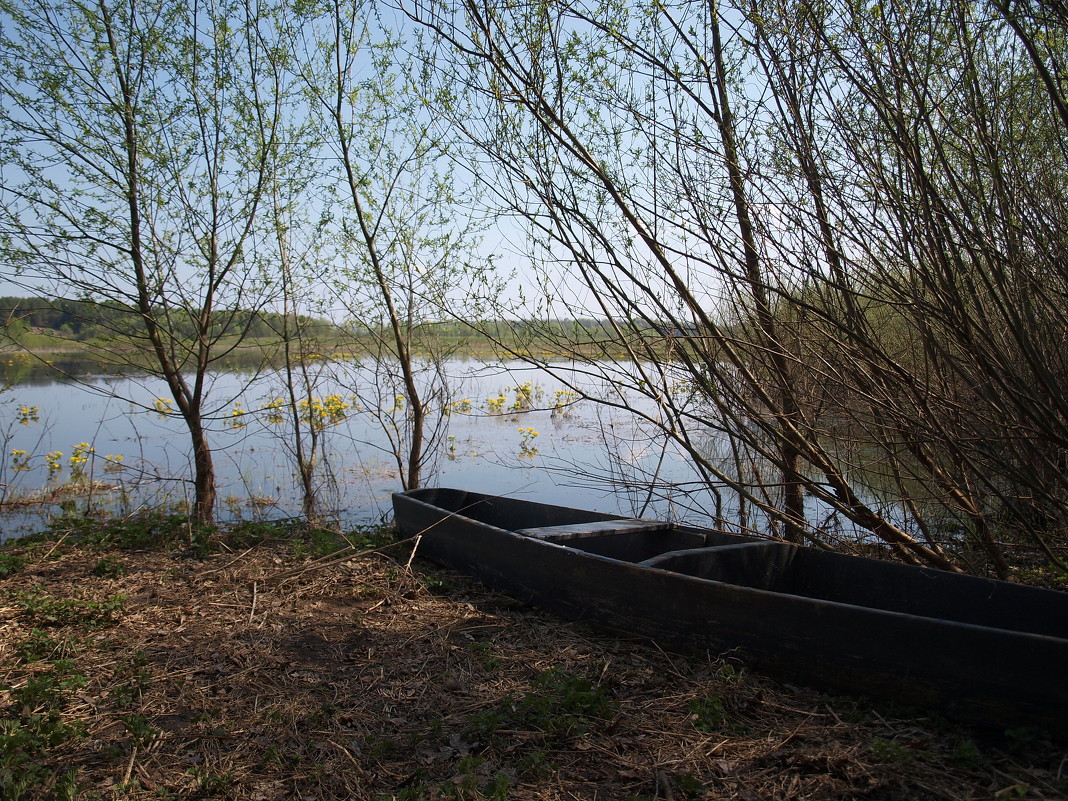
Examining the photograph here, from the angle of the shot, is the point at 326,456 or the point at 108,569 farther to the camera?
the point at 326,456

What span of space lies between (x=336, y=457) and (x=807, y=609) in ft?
30.3

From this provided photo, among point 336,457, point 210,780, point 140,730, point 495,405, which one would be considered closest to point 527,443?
point 495,405

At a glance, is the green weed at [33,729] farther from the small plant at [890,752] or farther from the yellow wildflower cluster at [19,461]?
the yellow wildflower cluster at [19,461]

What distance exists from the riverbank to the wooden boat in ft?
0.35

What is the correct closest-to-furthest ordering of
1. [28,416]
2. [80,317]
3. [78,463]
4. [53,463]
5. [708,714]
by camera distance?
[708,714] < [80,317] < [78,463] < [53,463] < [28,416]

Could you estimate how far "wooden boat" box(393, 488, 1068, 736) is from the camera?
8.62 feet

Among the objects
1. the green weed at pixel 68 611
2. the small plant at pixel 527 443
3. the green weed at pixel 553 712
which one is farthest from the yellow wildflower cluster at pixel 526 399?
the green weed at pixel 553 712

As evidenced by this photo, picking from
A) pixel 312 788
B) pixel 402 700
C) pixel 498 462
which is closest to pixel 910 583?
pixel 402 700

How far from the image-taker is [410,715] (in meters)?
3.02

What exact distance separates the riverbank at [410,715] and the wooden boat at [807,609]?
108mm

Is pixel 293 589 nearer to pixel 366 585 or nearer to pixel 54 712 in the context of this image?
pixel 366 585

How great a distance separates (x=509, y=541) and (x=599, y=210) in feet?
6.94

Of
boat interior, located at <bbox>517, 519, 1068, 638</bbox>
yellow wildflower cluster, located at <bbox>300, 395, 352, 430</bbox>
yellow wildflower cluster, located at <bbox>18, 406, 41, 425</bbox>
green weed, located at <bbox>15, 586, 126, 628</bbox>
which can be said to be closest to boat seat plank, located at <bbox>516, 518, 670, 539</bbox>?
boat interior, located at <bbox>517, 519, 1068, 638</bbox>

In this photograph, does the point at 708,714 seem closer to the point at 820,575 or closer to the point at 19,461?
the point at 820,575
